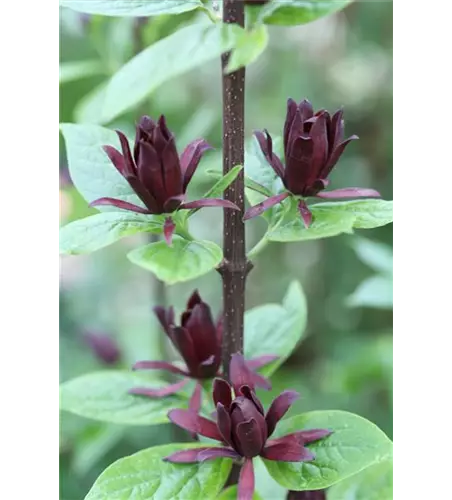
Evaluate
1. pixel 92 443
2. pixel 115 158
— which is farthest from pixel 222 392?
pixel 92 443

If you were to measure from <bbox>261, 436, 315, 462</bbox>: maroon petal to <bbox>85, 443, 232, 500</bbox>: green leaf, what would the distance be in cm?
4

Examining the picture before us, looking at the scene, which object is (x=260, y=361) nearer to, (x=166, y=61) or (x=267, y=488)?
(x=267, y=488)

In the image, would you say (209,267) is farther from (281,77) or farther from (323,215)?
(281,77)

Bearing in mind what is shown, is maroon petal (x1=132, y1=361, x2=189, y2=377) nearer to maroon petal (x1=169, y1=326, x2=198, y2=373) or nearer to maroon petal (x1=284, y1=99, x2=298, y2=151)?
maroon petal (x1=169, y1=326, x2=198, y2=373)

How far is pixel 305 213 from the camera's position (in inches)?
25.3

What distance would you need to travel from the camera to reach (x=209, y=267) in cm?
58

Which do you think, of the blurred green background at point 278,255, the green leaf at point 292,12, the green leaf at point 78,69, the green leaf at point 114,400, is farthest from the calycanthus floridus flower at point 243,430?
the green leaf at point 78,69

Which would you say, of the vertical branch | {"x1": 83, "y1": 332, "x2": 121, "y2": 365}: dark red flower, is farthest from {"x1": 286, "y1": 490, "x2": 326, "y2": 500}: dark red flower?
{"x1": 83, "y1": 332, "x2": 121, "y2": 365}: dark red flower

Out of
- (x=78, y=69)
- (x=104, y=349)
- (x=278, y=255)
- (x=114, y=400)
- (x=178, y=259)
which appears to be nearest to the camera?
(x=178, y=259)

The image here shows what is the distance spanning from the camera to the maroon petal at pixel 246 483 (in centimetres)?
63

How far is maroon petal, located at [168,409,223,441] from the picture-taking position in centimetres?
66

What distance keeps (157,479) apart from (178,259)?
8.4 inches

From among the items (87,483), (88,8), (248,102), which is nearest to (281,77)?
(248,102)
